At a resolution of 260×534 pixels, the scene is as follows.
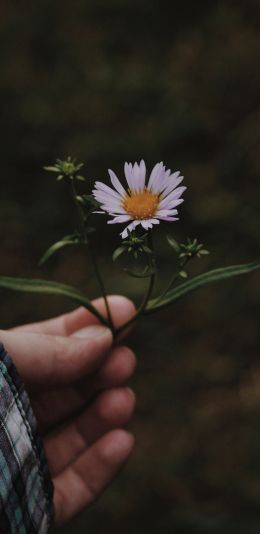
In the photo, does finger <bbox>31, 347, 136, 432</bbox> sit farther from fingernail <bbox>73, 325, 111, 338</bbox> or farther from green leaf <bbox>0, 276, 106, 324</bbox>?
green leaf <bbox>0, 276, 106, 324</bbox>

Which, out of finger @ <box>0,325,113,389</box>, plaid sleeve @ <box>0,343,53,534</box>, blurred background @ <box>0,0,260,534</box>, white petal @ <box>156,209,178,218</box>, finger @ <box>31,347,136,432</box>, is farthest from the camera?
blurred background @ <box>0,0,260,534</box>

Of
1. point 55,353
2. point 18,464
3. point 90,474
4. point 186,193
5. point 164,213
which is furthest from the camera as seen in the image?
point 186,193

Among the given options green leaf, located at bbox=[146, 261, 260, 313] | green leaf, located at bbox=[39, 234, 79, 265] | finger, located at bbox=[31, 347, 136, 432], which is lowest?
finger, located at bbox=[31, 347, 136, 432]

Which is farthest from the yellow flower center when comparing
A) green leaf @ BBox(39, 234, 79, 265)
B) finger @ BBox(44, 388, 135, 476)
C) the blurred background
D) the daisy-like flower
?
the blurred background

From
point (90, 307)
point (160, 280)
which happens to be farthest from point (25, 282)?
point (160, 280)

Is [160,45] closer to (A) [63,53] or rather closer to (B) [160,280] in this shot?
(A) [63,53]

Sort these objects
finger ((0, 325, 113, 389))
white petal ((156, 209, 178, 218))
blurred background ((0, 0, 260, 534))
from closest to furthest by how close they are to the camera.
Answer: white petal ((156, 209, 178, 218)) < finger ((0, 325, 113, 389)) < blurred background ((0, 0, 260, 534))

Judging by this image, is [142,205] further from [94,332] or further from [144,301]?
[94,332]

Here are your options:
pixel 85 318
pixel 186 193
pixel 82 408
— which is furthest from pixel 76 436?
pixel 186 193
